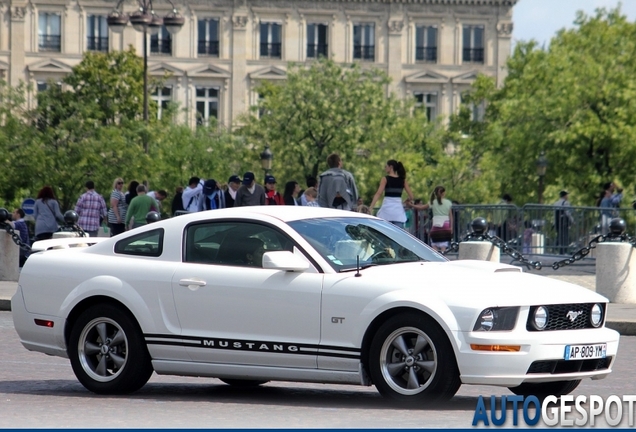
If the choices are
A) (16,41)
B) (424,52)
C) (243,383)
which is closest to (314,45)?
(424,52)

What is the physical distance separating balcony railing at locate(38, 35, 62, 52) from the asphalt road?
76973mm

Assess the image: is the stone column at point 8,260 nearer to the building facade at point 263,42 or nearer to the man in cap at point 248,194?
the man in cap at point 248,194

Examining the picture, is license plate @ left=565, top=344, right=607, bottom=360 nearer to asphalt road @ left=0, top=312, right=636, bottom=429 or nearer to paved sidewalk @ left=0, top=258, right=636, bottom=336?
asphalt road @ left=0, top=312, right=636, bottom=429

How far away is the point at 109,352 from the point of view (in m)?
11.3

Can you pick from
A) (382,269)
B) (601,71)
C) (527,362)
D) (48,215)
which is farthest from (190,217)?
(601,71)

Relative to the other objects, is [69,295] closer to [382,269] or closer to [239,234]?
[239,234]

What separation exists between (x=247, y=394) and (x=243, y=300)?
961mm

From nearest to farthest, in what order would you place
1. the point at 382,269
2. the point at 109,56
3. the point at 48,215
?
1. the point at 382,269
2. the point at 48,215
3. the point at 109,56

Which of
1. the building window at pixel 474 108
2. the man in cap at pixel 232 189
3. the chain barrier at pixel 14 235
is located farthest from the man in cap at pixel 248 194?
the building window at pixel 474 108

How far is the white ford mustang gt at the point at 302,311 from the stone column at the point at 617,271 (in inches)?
391

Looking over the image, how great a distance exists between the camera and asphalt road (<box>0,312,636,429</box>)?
9414 millimetres

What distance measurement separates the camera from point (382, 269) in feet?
34.9

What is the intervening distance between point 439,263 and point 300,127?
63478 mm

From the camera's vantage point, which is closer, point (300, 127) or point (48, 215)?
point (48, 215)
